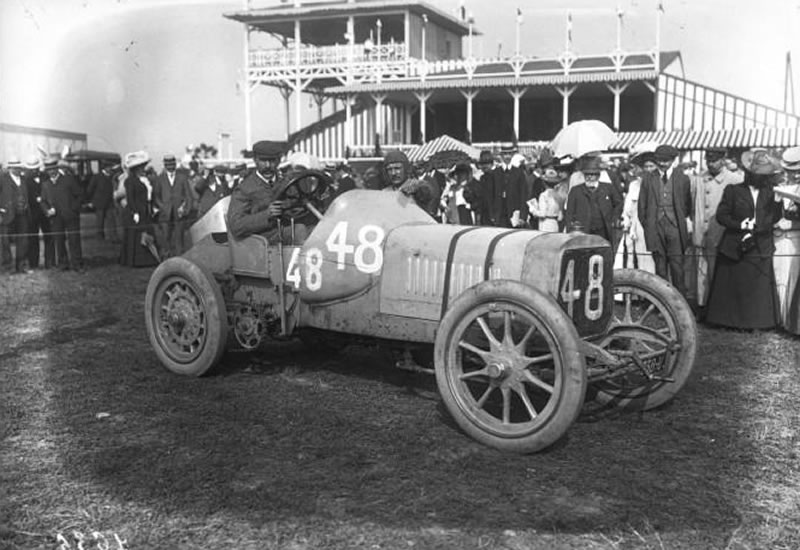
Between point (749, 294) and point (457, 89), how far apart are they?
27259 mm

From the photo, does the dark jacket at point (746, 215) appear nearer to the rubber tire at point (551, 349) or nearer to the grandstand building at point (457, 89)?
the rubber tire at point (551, 349)

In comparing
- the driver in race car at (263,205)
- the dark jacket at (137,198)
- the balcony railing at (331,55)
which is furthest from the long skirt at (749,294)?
the balcony railing at (331,55)

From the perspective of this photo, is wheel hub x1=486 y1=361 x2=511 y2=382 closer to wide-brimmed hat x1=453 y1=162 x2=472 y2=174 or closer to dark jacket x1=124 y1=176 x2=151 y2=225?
wide-brimmed hat x1=453 y1=162 x2=472 y2=174

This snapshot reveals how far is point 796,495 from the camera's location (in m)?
4.00

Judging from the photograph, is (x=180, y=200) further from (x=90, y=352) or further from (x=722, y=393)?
(x=722, y=393)

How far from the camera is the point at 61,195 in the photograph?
542 inches

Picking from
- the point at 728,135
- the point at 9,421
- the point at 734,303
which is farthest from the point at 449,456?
the point at 728,135

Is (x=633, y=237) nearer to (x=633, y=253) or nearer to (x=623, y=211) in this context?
(x=633, y=253)

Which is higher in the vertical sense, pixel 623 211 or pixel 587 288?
pixel 623 211

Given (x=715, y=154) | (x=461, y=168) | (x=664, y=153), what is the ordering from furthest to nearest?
(x=461, y=168)
(x=664, y=153)
(x=715, y=154)

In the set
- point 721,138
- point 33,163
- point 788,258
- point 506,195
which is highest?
point 721,138

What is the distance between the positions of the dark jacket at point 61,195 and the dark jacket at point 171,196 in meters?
1.49

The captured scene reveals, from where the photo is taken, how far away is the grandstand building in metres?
31.8

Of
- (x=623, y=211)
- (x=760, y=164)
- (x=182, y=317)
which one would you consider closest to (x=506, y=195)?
(x=623, y=211)
